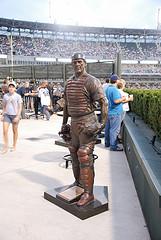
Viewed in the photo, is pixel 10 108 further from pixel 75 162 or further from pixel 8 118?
pixel 75 162

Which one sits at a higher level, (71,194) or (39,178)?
(71,194)

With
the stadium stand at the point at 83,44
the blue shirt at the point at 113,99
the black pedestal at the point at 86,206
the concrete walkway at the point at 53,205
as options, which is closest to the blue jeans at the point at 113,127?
the blue shirt at the point at 113,99

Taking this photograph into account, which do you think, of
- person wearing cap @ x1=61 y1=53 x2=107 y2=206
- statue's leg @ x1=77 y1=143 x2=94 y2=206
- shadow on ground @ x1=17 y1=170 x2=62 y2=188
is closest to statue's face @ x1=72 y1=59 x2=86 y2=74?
person wearing cap @ x1=61 y1=53 x2=107 y2=206

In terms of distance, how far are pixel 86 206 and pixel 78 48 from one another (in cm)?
5887

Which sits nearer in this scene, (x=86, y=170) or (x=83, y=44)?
(x=86, y=170)

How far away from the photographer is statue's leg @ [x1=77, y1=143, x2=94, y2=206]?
3496 millimetres

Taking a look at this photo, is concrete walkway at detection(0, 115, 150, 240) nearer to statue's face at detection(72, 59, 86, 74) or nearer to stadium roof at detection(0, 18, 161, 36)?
statue's face at detection(72, 59, 86, 74)

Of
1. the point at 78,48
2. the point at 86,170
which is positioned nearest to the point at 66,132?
the point at 86,170

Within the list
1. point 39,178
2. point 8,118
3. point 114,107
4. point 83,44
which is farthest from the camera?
point 83,44

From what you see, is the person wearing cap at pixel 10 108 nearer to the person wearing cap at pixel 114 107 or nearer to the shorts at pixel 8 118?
the shorts at pixel 8 118

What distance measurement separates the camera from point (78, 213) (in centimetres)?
345

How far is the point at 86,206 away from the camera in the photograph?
3.53 m

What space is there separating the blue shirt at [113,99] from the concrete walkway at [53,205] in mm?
929

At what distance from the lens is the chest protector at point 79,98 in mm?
3451
